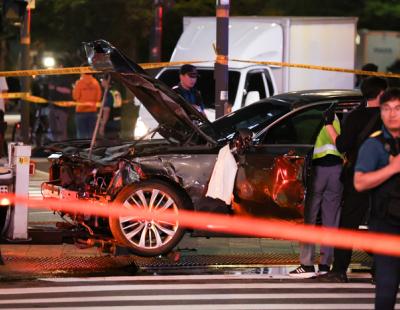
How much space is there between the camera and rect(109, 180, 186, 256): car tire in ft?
34.7

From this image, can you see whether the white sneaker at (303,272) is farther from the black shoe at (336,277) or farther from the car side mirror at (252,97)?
the car side mirror at (252,97)

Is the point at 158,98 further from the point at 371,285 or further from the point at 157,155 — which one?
the point at 371,285

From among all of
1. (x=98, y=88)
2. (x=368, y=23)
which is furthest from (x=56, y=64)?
(x=98, y=88)

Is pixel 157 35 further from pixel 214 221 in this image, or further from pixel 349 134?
pixel 349 134

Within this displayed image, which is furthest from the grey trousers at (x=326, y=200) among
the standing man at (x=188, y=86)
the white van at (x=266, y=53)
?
the white van at (x=266, y=53)

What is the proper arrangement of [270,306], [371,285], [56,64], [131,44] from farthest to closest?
[56,64] → [131,44] → [371,285] → [270,306]

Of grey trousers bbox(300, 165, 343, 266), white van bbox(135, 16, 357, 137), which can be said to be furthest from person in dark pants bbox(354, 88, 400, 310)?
white van bbox(135, 16, 357, 137)

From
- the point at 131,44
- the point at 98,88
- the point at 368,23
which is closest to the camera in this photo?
the point at 98,88

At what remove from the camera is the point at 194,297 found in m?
9.02

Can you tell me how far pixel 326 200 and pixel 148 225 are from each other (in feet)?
5.79

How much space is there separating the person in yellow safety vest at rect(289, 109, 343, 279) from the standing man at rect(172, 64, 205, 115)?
3312mm

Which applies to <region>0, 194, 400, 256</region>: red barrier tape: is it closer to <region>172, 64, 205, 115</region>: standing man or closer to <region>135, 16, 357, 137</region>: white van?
<region>172, 64, 205, 115</region>: standing man

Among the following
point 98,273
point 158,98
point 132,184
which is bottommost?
point 98,273

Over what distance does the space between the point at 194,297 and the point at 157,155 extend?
208 cm
